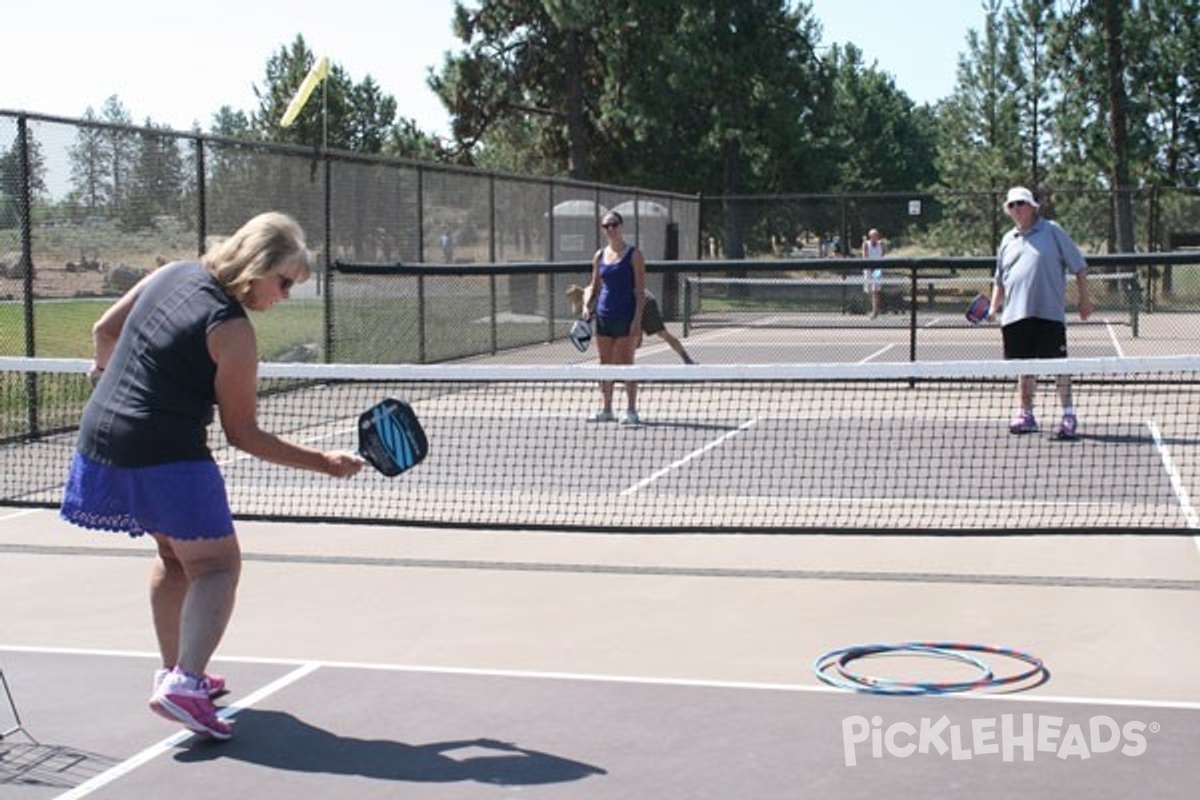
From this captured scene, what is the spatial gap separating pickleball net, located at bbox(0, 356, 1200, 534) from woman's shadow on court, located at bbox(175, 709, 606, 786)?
3725mm

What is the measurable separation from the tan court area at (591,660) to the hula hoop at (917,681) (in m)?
0.08

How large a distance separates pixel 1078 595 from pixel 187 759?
398 cm

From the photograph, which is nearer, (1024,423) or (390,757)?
(390,757)

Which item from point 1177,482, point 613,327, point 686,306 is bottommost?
point 1177,482

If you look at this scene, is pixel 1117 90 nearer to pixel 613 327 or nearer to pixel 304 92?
pixel 304 92

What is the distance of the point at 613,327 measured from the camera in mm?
13844

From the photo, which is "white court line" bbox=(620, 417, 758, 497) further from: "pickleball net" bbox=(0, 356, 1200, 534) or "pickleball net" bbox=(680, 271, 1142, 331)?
"pickleball net" bbox=(680, 271, 1142, 331)

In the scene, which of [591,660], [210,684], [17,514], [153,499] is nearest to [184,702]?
[210,684]

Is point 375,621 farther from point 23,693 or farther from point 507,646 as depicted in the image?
point 23,693

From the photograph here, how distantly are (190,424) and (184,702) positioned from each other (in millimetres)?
856

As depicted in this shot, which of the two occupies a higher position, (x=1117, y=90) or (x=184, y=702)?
(x=1117, y=90)

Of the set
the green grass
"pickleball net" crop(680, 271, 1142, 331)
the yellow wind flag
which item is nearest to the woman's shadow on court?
the green grass

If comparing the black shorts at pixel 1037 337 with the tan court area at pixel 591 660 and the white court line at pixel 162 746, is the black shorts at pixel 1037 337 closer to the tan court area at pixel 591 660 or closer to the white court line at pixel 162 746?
the tan court area at pixel 591 660

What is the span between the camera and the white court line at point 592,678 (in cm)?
579
